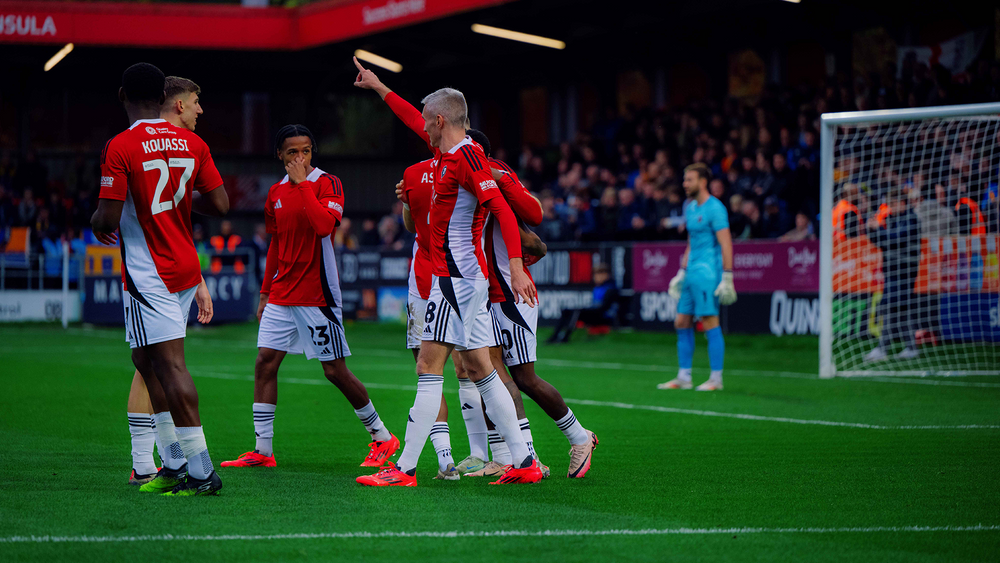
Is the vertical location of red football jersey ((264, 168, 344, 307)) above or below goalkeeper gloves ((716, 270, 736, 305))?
above

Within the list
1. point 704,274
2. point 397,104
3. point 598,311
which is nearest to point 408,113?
point 397,104

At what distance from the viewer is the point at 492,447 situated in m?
Answer: 6.42

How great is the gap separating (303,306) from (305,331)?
0.16m

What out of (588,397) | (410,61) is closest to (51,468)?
(588,397)

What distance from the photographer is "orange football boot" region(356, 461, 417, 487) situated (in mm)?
5758

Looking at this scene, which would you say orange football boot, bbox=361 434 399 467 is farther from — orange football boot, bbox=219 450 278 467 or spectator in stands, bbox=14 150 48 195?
spectator in stands, bbox=14 150 48 195

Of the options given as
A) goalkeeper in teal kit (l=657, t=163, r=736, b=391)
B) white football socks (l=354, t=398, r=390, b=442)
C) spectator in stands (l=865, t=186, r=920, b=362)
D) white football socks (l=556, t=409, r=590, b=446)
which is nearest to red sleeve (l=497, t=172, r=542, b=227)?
white football socks (l=556, t=409, r=590, b=446)

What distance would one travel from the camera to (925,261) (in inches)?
540

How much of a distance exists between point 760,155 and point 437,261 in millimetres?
13726

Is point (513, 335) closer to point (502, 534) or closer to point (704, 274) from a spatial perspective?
point (502, 534)

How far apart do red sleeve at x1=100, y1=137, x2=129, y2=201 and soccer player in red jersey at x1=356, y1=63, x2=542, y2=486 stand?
61.6 inches

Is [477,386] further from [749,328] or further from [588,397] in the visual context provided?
[749,328]

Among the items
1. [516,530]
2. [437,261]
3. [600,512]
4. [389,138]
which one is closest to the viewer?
[516,530]

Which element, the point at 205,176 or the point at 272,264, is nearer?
the point at 205,176
